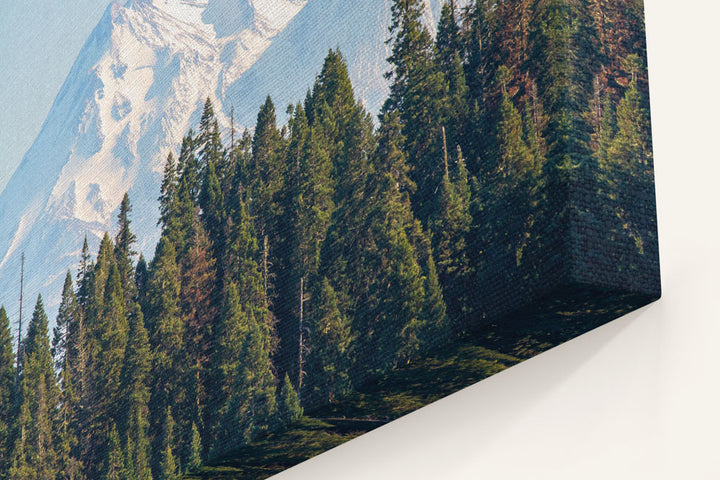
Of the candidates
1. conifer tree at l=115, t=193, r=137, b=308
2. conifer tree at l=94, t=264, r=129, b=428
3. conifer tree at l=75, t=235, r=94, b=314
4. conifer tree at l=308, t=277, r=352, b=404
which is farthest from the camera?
conifer tree at l=75, t=235, r=94, b=314

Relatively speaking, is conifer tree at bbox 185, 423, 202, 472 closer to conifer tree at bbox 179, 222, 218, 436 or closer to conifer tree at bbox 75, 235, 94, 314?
conifer tree at bbox 179, 222, 218, 436

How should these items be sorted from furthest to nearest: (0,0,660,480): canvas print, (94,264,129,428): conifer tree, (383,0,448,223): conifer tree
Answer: (94,264,129,428): conifer tree, (383,0,448,223): conifer tree, (0,0,660,480): canvas print

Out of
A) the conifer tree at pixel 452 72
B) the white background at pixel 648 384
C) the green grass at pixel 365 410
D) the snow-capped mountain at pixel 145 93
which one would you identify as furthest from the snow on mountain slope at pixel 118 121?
the white background at pixel 648 384

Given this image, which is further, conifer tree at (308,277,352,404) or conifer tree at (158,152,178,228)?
conifer tree at (158,152,178,228)

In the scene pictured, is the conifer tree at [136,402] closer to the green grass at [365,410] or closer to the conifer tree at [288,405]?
the green grass at [365,410]

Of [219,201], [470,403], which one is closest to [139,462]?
[219,201]

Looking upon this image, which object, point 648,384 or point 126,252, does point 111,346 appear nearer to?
point 126,252

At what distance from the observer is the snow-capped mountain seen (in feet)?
43.7

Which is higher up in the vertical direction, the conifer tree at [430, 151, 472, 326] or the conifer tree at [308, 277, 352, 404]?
the conifer tree at [430, 151, 472, 326]

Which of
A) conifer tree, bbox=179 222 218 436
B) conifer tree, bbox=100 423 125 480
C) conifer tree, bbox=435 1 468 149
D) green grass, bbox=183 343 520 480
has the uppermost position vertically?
conifer tree, bbox=435 1 468 149

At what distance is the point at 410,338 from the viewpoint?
37.4ft

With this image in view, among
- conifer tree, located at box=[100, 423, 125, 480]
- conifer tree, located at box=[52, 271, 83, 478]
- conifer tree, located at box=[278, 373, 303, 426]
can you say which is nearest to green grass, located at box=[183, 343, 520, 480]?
conifer tree, located at box=[278, 373, 303, 426]

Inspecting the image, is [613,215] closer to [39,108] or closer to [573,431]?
[573,431]

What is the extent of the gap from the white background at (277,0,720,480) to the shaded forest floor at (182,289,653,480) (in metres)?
0.14
